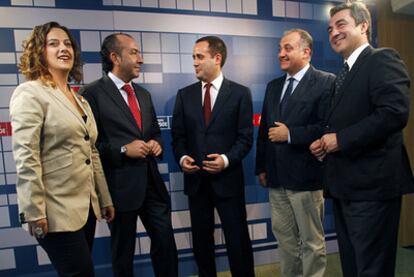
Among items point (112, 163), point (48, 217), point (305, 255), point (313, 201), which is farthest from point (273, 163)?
point (48, 217)

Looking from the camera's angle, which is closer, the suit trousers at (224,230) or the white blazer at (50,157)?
the white blazer at (50,157)

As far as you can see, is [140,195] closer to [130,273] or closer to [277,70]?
[130,273]

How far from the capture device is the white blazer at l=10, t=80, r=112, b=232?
137cm

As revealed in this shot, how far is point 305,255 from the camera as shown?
2.16m

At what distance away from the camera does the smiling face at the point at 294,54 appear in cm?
221

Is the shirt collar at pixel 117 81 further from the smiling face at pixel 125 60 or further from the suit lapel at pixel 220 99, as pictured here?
the suit lapel at pixel 220 99

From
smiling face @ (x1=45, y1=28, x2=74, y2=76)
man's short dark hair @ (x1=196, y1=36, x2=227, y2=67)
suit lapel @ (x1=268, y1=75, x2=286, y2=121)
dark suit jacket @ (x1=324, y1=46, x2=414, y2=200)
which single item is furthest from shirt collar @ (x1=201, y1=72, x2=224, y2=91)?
smiling face @ (x1=45, y1=28, x2=74, y2=76)

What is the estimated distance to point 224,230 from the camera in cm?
224

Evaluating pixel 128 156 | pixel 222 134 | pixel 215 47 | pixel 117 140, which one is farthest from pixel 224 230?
pixel 215 47

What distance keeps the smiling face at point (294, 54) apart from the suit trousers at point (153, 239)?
3.84 feet

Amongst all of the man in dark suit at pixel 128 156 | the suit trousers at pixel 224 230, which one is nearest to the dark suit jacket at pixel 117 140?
the man in dark suit at pixel 128 156

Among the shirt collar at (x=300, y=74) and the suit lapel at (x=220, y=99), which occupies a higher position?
the shirt collar at (x=300, y=74)

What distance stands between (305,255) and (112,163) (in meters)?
1.36

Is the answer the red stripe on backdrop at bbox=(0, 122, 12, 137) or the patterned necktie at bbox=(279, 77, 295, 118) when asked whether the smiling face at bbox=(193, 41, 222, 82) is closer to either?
the patterned necktie at bbox=(279, 77, 295, 118)
